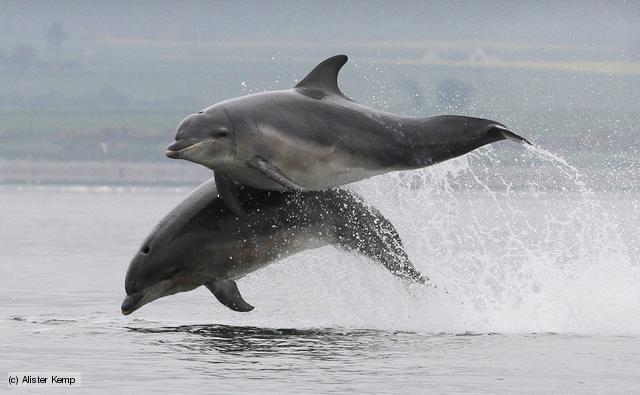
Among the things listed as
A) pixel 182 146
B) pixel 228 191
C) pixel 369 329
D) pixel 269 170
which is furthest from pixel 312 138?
pixel 369 329

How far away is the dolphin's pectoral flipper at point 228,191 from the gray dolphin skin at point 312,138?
11 millimetres

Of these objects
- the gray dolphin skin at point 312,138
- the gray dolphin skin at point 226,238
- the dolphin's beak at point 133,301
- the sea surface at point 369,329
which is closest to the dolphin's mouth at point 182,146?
the gray dolphin skin at point 312,138

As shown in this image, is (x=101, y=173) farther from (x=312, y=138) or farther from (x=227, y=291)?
(x=312, y=138)

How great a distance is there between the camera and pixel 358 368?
50.1 ft

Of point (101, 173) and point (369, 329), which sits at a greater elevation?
point (101, 173)

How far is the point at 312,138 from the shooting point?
652 inches

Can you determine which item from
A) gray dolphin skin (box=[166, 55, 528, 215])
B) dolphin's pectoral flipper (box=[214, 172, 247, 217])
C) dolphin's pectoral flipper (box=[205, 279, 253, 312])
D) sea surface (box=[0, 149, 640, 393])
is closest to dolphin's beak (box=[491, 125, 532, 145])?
gray dolphin skin (box=[166, 55, 528, 215])

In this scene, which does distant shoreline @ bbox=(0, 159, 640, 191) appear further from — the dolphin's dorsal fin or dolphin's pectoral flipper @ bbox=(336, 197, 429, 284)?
the dolphin's dorsal fin

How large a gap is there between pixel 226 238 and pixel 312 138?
74.3 inches

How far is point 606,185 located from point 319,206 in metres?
107

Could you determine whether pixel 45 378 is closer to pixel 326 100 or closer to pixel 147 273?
pixel 147 273

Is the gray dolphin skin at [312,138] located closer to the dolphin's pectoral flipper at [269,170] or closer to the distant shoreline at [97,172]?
the dolphin's pectoral flipper at [269,170]

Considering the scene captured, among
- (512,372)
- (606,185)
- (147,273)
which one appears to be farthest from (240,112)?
(606,185)

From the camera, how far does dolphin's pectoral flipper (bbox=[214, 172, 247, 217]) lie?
16.6 meters
